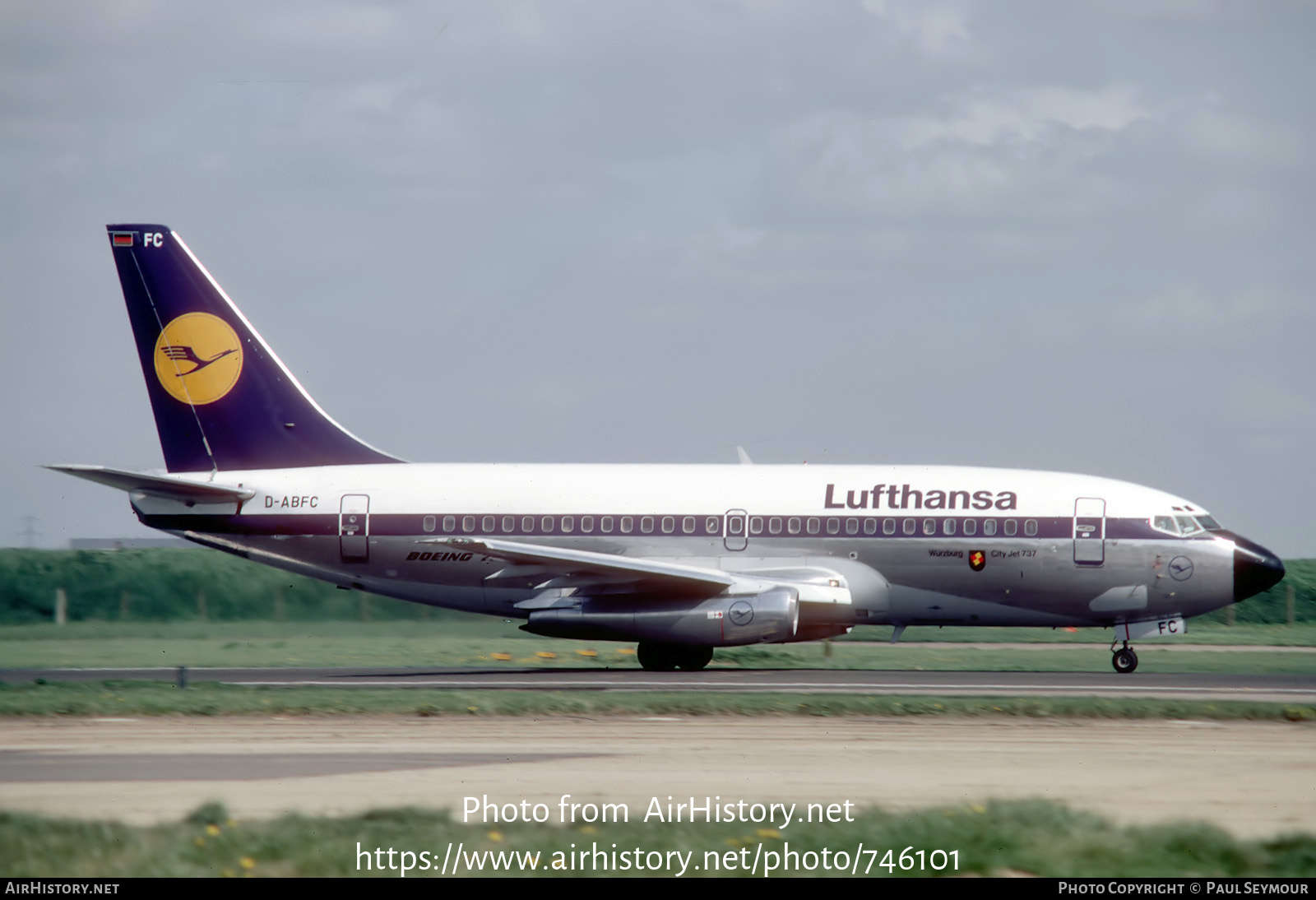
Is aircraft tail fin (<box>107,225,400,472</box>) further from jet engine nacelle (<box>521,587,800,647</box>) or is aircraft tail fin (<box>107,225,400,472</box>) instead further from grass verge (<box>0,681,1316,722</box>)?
grass verge (<box>0,681,1316,722</box>)

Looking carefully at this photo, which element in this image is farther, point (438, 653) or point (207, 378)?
point (438, 653)

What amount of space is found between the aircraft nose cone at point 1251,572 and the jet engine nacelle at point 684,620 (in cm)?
823

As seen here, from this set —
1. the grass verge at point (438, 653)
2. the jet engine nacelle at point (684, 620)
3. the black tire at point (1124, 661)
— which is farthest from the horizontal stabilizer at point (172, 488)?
the black tire at point (1124, 661)

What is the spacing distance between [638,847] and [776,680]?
613 inches

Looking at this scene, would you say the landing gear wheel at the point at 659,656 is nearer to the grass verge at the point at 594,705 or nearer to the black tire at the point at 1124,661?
the grass verge at the point at 594,705

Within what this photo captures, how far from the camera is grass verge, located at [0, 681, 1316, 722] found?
20.0 meters

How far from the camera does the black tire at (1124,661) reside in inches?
1100

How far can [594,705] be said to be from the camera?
67.9 ft

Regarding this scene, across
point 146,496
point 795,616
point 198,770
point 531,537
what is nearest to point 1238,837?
point 198,770

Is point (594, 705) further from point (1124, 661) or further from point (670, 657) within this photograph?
point (1124, 661)

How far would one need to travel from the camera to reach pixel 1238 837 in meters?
11.1

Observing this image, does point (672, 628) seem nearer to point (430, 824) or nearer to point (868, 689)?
point (868, 689)

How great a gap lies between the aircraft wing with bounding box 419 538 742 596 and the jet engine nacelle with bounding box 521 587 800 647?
1.00ft

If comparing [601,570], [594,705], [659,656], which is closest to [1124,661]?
[659,656]
